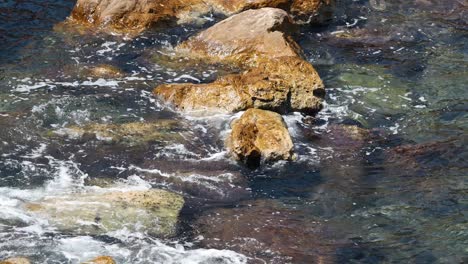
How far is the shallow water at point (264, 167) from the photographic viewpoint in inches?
336

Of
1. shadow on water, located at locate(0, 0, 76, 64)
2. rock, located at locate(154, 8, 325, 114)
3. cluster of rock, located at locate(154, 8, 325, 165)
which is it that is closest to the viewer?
cluster of rock, located at locate(154, 8, 325, 165)

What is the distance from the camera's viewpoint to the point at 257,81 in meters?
11.8

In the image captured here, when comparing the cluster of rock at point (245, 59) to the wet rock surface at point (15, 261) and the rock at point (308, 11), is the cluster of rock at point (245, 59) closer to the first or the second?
the rock at point (308, 11)

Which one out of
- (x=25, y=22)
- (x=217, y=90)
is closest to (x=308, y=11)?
(x=217, y=90)

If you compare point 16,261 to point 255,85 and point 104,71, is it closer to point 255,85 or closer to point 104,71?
point 255,85

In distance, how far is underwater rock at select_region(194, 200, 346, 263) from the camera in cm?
→ 841

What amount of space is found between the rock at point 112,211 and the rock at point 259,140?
4.58 feet

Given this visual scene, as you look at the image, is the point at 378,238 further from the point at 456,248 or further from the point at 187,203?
the point at 187,203

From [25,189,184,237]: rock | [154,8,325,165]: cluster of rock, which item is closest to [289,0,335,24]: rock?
[154,8,325,165]: cluster of rock

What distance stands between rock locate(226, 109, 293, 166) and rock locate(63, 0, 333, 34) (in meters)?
5.21

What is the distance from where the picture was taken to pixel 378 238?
343 inches

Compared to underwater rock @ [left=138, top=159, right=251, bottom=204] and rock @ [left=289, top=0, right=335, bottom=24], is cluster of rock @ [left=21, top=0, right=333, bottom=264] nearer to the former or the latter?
rock @ [left=289, top=0, right=335, bottom=24]

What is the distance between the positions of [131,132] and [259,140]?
208 centimetres

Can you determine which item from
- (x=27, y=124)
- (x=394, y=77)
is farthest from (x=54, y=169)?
(x=394, y=77)
